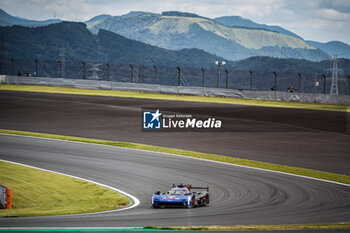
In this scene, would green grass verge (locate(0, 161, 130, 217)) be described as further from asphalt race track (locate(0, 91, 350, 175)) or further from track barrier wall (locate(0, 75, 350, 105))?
track barrier wall (locate(0, 75, 350, 105))

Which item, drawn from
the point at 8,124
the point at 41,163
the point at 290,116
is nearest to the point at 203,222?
the point at 41,163

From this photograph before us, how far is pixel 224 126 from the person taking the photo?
3169cm

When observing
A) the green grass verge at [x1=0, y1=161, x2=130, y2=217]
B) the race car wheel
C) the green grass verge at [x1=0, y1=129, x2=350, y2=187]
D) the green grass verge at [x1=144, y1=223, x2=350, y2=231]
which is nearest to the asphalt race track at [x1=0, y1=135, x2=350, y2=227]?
the race car wheel

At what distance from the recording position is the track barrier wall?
4872 cm

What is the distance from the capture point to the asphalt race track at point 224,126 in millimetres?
23141

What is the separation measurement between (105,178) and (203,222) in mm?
6708

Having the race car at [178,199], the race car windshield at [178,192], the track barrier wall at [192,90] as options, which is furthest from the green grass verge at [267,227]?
the track barrier wall at [192,90]

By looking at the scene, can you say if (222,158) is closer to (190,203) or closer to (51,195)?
(190,203)

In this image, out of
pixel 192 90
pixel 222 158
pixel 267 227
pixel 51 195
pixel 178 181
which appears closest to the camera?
pixel 267 227

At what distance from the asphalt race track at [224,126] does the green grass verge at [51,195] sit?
8.70 meters

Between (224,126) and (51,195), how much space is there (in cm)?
1856

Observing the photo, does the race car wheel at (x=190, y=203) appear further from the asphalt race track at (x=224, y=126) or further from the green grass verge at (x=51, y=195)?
the asphalt race track at (x=224, y=126)

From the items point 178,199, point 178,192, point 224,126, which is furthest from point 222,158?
point 224,126

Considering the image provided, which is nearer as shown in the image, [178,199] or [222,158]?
[178,199]
